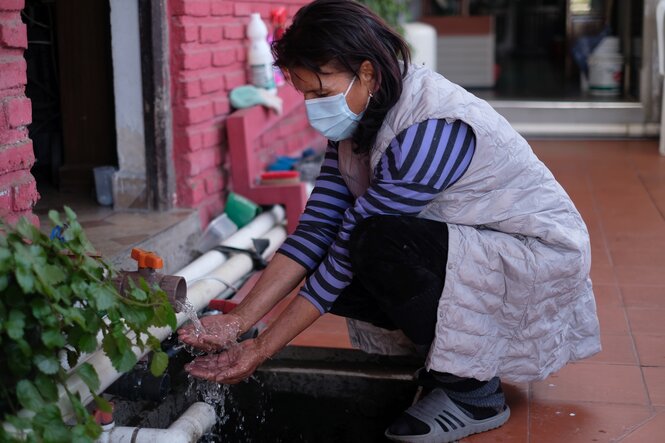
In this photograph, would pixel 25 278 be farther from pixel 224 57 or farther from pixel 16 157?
pixel 224 57

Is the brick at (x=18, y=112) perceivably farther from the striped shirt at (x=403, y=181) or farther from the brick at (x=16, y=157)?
the striped shirt at (x=403, y=181)

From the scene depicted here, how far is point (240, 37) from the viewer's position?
4633mm

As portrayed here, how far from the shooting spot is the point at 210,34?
4.24 meters

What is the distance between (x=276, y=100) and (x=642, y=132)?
3.73 m

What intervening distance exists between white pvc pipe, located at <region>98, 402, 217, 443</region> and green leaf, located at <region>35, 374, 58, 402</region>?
56 cm

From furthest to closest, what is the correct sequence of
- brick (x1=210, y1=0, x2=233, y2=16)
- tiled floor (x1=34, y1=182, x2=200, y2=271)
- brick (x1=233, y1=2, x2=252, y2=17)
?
1. brick (x1=233, y1=2, x2=252, y2=17)
2. brick (x1=210, y1=0, x2=233, y2=16)
3. tiled floor (x1=34, y1=182, x2=200, y2=271)

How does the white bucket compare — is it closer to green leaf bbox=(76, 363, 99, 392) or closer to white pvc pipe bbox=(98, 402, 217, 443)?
white pvc pipe bbox=(98, 402, 217, 443)

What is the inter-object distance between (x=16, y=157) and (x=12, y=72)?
0.79 ft

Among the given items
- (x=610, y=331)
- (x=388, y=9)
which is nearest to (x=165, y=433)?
(x=610, y=331)

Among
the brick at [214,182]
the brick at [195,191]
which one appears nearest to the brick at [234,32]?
the brick at [214,182]

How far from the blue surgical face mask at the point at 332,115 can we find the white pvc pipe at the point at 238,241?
128cm

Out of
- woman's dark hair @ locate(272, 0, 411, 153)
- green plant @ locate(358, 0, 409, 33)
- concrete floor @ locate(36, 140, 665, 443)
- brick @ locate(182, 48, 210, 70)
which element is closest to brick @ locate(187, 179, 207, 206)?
concrete floor @ locate(36, 140, 665, 443)

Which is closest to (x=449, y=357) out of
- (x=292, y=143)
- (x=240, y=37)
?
(x=240, y=37)

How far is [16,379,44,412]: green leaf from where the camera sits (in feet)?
5.74
